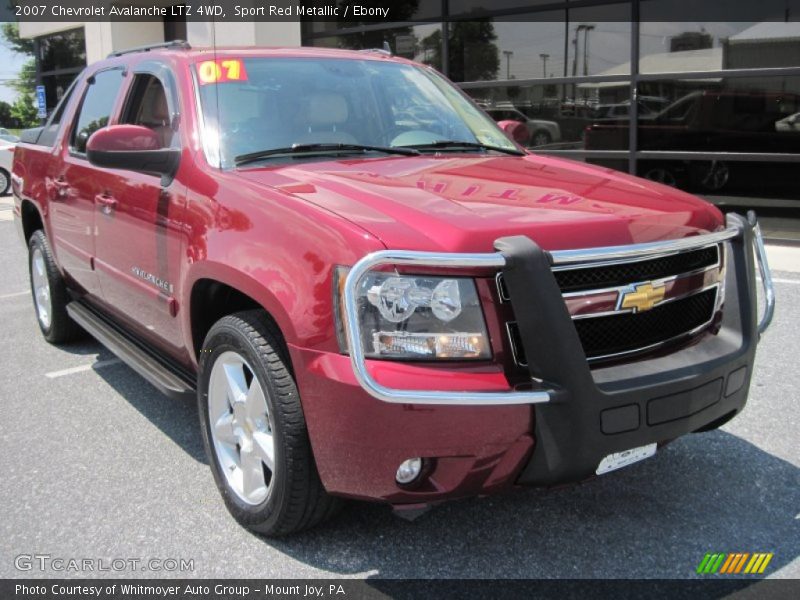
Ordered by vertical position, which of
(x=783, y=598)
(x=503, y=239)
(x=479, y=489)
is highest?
(x=503, y=239)

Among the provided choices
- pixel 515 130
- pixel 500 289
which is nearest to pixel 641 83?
pixel 515 130

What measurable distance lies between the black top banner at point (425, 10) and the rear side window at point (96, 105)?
1.73 metres

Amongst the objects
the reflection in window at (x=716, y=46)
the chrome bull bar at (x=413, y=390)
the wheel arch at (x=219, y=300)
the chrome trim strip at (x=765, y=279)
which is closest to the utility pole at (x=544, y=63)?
the reflection in window at (x=716, y=46)

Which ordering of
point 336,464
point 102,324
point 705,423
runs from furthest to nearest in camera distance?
point 102,324 → point 705,423 → point 336,464

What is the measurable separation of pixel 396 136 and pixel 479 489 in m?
1.92

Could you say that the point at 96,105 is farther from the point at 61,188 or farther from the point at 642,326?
the point at 642,326

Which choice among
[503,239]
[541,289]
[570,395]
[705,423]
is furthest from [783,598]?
[503,239]

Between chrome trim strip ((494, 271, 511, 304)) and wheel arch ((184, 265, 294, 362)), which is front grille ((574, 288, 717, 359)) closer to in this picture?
chrome trim strip ((494, 271, 511, 304))

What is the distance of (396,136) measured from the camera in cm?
383

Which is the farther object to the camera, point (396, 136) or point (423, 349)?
point (396, 136)

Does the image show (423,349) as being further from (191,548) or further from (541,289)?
(191,548)

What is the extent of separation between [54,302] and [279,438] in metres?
3.38

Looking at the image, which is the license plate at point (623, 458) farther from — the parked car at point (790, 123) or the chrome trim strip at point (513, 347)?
the parked car at point (790, 123)

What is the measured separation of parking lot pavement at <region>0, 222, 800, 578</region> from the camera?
2.85m
